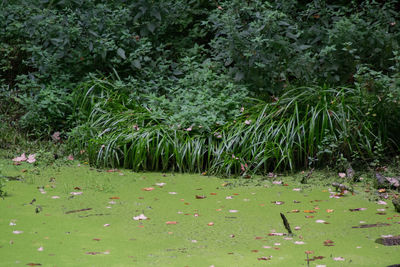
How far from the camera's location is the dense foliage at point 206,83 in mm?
4484

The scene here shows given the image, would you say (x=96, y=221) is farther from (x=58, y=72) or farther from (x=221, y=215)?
(x=58, y=72)

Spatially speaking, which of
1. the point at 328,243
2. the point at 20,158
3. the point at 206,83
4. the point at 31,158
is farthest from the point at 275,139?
the point at 20,158

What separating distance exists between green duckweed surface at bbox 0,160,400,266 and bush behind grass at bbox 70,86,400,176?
0.21 metres

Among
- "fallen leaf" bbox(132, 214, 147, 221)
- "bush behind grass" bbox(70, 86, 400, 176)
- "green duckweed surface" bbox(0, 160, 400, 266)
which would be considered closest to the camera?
"green duckweed surface" bbox(0, 160, 400, 266)

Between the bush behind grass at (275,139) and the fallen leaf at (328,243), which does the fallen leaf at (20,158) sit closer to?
the bush behind grass at (275,139)

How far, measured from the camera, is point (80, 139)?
4.90 metres

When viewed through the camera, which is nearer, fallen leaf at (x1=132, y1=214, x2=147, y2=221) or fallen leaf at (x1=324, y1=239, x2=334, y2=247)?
fallen leaf at (x1=324, y1=239, x2=334, y2=247)

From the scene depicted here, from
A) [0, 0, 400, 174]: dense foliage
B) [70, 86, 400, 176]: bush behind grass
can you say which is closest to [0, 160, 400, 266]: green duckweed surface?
[70, 86, 400, 176]: bush behind grass

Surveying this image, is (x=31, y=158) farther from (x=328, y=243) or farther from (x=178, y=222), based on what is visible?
(x=328, y=243)

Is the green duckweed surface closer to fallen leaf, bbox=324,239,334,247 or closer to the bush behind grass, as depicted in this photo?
fallen leaf, bbox=324,239,334,247

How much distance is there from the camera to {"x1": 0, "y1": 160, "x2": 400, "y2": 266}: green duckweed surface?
254 centimetres

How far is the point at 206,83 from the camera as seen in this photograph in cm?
532

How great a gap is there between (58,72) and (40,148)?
1101 millimetres

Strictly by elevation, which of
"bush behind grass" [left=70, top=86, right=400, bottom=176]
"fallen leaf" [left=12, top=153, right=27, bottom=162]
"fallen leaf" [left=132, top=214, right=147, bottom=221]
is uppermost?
"bush behind grass" [left=70, top=86, right=400, bottom=176]
